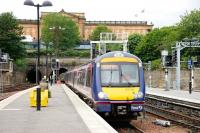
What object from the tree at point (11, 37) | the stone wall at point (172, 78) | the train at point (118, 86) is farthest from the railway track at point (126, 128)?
the tree at point (11, 37)

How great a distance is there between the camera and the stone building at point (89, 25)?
175 meters

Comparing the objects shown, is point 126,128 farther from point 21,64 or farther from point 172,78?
point 21,64

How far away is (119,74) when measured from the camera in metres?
22.0

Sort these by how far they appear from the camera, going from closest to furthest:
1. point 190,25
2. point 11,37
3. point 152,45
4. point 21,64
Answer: point 190,25 < point 152,45 < point 11,37 < point 21,64

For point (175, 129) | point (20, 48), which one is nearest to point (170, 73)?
point (175, 129)

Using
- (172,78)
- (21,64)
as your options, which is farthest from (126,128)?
(21,64)

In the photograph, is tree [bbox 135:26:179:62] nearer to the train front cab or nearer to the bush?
the bush

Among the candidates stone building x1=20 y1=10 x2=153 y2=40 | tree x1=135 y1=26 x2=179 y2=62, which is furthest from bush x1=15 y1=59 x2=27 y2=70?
stone building x1=20 y1=10 x2=153 y2=40

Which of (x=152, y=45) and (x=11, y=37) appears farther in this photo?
(x=11, y=37)

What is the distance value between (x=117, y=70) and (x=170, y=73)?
37.6 m

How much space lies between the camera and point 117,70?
2216 cm

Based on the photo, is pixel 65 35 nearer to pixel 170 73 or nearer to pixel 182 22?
pixel 182 22

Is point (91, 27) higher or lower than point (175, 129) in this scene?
higher

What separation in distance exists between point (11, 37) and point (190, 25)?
46.9m
